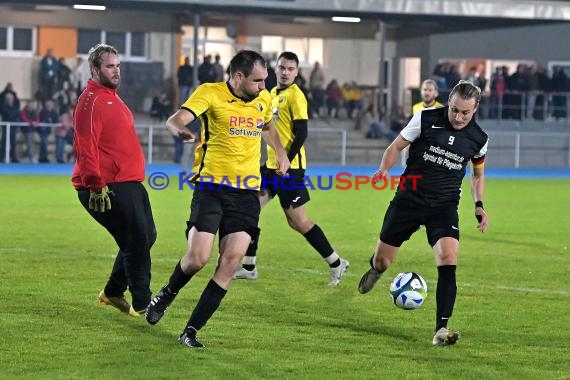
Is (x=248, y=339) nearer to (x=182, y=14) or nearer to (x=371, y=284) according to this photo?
(x=371, y=284)

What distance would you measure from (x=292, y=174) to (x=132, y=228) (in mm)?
2815

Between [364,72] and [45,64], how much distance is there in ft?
46.4

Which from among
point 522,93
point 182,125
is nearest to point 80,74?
point 522,93

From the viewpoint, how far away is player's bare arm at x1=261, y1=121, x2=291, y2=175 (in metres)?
8.95

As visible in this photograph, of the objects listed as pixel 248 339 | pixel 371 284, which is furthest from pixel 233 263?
pixel 371 284

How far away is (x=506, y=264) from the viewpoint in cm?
1320

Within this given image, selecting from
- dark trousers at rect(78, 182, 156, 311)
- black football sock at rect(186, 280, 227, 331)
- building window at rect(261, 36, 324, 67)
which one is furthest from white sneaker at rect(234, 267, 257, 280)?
building window at rect(261, 36, 324, 67)

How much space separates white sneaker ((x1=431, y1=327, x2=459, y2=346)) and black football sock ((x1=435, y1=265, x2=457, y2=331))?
0.10m

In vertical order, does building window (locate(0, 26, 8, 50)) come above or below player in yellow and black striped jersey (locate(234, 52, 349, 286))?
above

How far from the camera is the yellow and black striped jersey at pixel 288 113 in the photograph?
11.5 meters

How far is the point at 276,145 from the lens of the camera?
357 inches

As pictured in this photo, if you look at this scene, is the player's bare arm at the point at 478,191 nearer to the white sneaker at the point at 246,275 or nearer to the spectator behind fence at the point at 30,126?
the white sneaker at the point at 246,275

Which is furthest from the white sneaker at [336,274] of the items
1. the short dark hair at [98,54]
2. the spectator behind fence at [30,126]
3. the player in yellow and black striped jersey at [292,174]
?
the spectator behind fence at [30,126]

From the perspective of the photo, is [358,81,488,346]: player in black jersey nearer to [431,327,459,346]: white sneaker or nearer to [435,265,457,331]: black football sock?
[435,265,457,331]: black football sock
